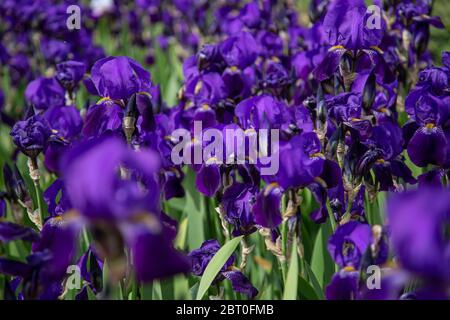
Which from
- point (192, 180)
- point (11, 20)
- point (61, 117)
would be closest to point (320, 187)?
point (192, 180)

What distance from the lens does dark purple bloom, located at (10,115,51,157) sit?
258 centimetres

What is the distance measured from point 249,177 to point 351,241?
0.85 meters

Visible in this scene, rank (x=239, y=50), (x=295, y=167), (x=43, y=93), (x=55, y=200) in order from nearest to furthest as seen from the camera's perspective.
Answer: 1. (x=295, y=167)
2. (x=55, y=200)
3. (x=239, y=50)
4. (x=43, y=93)

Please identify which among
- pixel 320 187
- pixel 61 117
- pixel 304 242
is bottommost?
pixel 304 242

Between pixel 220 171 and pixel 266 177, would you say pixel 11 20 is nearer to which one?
pixel 220 171

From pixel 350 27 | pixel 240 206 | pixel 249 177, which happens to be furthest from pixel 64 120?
pixel 350 27

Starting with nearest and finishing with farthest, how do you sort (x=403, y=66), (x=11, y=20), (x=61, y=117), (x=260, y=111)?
(x=260, y=111) → (x=61, y=117) → (x=403, y=66) → (x=11, y=20)

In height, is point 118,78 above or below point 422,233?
above

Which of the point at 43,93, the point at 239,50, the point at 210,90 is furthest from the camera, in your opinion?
the point at 43,93

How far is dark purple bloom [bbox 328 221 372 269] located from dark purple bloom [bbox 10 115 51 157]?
1315 millimetres

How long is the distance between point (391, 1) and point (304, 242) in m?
1.71

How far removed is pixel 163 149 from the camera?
2.90 meters

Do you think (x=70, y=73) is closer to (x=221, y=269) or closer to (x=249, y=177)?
(x=249, y=177)

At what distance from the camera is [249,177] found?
268cm
